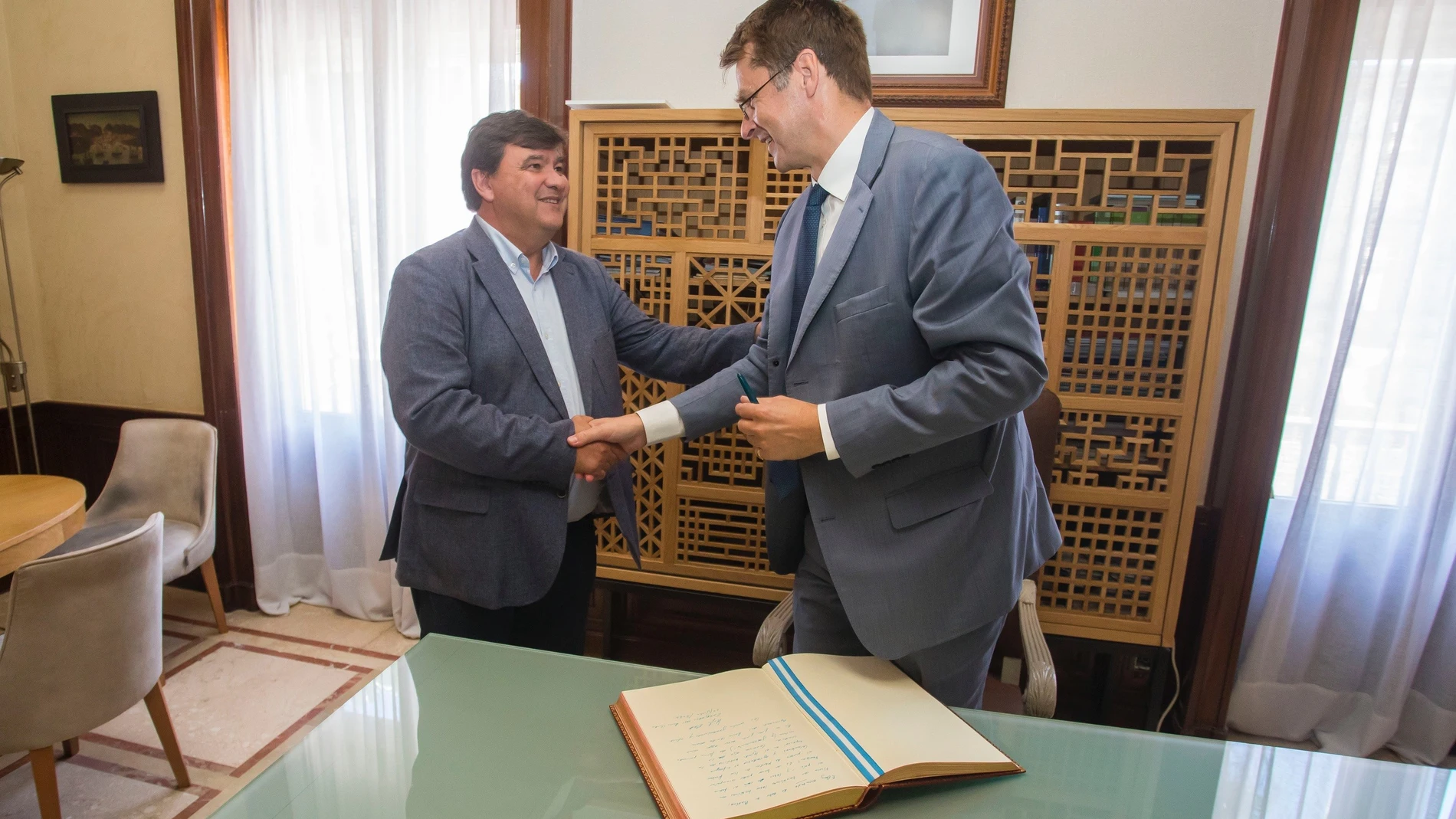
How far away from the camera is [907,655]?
A: 3.86 ft

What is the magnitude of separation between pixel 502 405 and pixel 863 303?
795 mm

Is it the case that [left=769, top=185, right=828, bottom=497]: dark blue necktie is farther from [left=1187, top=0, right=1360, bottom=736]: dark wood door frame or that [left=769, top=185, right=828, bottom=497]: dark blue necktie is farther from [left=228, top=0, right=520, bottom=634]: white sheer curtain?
[left=228, top=0, right=520, bottom=634]: white sheer curtain

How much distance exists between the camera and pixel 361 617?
10.2 ft

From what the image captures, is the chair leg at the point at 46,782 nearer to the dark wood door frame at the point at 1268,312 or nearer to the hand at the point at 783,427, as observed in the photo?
the hand at the point at 783,427

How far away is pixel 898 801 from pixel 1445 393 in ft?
7.53

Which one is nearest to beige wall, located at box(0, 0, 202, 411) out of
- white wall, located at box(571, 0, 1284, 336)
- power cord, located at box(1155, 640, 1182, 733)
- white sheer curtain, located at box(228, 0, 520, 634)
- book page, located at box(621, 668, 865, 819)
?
white sheer curtain, located at box(228, 0, 520, 634)

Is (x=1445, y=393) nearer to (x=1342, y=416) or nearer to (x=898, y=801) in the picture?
(x=1342, y=416)

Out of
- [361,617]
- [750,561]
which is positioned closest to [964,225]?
[750,561]

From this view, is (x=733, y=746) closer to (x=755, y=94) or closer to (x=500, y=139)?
(x=755, y=94)

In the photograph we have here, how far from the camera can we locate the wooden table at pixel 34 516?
1915mm

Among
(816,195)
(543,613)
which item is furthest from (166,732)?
(816,195)

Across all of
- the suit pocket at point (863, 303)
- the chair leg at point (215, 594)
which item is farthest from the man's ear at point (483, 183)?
the chair leg at point (215, 594)

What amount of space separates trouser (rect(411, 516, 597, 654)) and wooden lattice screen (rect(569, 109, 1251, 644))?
54 centimetres

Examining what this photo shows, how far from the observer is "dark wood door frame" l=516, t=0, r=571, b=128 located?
98.7 inches
